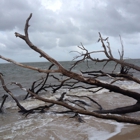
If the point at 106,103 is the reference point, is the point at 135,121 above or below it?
above

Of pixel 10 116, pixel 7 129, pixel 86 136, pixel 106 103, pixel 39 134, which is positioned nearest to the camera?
pixel 86 136

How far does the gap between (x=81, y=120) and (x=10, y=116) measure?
2440 millimetres

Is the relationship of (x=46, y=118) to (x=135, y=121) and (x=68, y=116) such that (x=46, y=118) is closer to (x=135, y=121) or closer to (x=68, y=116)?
(x=68, y=116)

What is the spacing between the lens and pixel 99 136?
13.9 ft

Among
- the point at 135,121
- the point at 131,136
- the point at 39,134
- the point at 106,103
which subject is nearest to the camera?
the point at 135,121

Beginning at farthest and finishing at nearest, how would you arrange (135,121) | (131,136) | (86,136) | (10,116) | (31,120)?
(10,116), (31,120), (86,136), (131,136), (135,121)

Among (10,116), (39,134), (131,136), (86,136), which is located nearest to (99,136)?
(86,136)

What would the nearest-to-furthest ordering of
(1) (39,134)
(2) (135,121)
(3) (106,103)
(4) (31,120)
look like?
(2) (135,121) → (1) (39,134) → (4) (31,120) → (3) (106,103)

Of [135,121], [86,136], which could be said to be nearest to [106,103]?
[86,136]

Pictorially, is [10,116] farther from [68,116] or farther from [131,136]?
[131,136]

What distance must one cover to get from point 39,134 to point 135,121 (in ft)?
8.08

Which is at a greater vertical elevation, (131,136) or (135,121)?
(135,121)

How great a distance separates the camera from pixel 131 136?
4016mm

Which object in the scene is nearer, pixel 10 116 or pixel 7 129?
pixel 7 129
